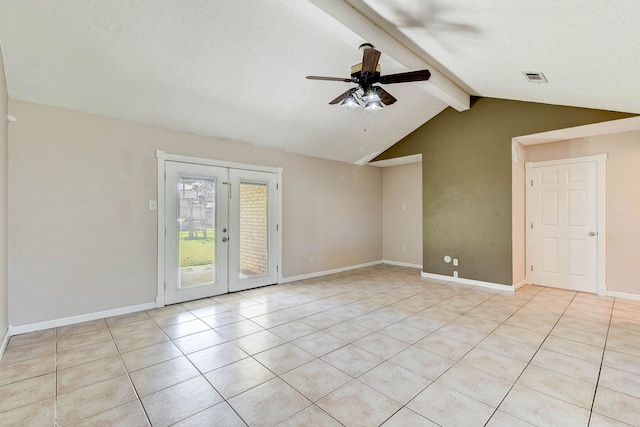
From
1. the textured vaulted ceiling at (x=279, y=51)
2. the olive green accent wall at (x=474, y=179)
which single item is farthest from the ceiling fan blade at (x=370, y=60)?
the olive green accent wall at (x=474, y=179)

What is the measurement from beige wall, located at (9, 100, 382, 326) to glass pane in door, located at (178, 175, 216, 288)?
15.0 inches

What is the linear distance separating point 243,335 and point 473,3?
12.4 feet

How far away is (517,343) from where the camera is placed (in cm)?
293

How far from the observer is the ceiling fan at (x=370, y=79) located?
269cm

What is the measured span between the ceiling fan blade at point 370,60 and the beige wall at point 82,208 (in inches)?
112

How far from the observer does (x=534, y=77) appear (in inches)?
138

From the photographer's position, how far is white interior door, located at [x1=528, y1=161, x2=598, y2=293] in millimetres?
4699

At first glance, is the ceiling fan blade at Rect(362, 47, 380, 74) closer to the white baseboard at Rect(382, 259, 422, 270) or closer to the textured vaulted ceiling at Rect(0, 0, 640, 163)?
the textured vaulted ceiling at Rect(0, 0, 640, 163)

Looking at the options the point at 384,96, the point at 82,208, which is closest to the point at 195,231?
the point at 82,208

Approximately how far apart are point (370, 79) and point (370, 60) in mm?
266

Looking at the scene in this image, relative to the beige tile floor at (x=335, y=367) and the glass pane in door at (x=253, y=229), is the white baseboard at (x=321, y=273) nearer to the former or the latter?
the glass pane in door at (x=253, y=229)

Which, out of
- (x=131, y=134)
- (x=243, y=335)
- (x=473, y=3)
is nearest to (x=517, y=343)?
(x=243, y=335)

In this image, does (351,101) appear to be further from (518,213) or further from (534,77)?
(518,213)

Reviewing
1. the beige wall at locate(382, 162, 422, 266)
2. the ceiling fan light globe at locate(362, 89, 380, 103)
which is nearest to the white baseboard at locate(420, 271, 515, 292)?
the beige wall at locate(382, 162, 422, 266)
